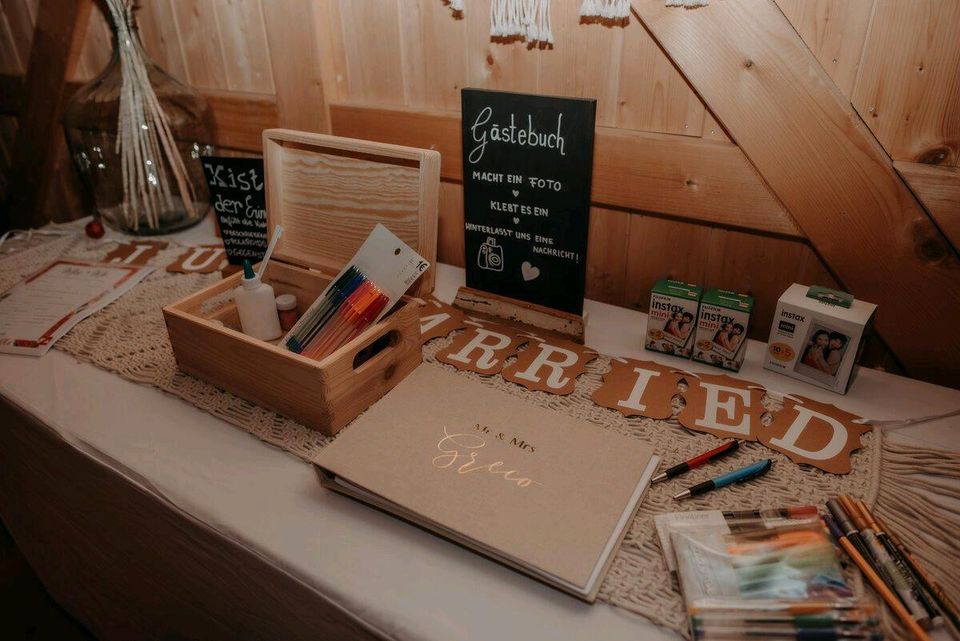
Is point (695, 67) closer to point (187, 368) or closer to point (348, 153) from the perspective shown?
point (348, 153)

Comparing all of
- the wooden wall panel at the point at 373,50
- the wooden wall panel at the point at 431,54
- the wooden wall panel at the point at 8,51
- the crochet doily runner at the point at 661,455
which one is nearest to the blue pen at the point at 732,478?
the crochet doily runner at the point at 661,455

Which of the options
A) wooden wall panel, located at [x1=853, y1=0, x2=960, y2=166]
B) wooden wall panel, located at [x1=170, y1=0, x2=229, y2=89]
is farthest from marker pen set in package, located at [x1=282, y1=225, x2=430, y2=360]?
wooden wall panel, located at [x1=170, y1=0, x2=229, y2=89]

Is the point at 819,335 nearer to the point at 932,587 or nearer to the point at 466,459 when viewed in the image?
the point at 932,587

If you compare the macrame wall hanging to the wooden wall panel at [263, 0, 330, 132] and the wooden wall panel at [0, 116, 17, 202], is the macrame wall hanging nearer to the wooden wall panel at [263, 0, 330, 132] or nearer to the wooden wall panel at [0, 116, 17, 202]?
the wooden wall panel at [263, 0, 330, 132]

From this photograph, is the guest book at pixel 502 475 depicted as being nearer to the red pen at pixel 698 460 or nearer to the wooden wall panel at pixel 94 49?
the red pen at pixel 698 460

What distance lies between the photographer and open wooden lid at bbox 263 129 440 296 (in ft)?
3.22

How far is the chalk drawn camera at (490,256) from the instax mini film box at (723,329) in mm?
354

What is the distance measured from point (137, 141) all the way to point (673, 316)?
1.23 m

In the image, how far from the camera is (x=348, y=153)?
1.08 m

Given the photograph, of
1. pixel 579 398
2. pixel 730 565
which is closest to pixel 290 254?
pixel 579 398

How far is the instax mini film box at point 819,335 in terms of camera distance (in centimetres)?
88

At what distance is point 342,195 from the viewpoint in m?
1.07

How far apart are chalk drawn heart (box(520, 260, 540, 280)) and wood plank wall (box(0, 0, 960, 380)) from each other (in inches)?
7.7

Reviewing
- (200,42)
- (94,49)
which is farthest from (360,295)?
(94,49)
